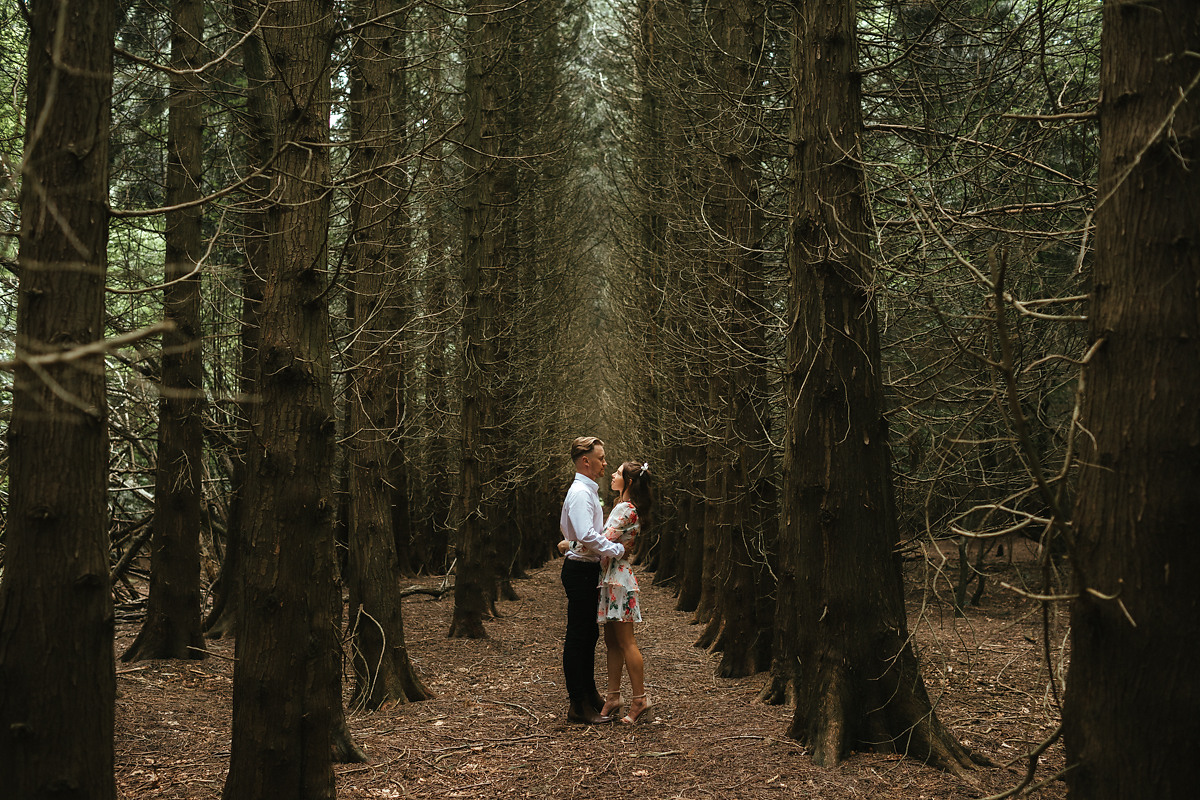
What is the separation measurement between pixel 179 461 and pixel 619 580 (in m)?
4.37

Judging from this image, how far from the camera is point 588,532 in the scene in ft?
21.2

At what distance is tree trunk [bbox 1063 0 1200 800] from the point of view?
2475mm

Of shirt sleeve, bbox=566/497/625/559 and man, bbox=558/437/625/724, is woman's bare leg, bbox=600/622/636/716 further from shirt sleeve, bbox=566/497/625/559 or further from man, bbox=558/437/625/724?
shirt sleeve, bbox=566/497/625/559

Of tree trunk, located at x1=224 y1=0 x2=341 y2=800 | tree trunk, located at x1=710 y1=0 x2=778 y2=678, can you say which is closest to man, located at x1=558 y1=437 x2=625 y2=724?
tree trunk, located at x1=710 y1=0 x2=778 y2=678

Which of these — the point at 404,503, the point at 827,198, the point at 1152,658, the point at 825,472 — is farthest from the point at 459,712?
the point at 404,503

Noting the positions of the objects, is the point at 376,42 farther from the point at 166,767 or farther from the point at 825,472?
the point at 166,767

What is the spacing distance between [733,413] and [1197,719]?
7.07 m

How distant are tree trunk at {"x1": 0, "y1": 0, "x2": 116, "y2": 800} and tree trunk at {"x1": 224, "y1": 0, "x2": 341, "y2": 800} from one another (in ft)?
4.11

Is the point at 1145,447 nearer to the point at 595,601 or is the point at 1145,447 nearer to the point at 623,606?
the point at 623,606

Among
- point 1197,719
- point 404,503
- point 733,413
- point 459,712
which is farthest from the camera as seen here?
point 404,503

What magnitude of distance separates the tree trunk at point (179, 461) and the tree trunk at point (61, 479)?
546cm

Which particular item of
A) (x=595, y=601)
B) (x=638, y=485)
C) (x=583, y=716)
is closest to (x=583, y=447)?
(x=638, y=485)

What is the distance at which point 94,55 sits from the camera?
2.59 m

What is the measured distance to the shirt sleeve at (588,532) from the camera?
6.44m
